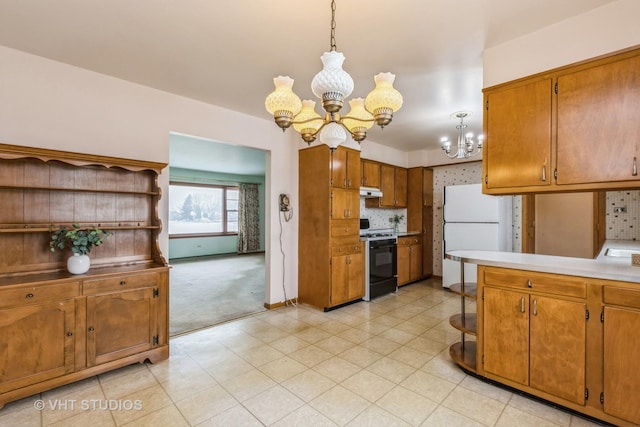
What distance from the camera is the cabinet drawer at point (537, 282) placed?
188 centimetres

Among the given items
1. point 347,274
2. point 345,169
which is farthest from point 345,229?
point 345,169

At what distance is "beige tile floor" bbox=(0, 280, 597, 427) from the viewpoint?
190cm

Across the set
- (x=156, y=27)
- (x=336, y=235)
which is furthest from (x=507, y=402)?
(x=156, y=27)

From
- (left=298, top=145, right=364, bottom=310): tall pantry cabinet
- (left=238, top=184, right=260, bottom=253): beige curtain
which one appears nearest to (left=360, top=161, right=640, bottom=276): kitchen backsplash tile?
(left=298, top=145, right=364, bottom=310): tall pantry cabinet

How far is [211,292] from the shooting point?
16.3ft

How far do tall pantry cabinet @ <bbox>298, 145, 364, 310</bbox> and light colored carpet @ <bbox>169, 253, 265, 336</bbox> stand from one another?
35.8 inches

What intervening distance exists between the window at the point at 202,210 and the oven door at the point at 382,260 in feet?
19.4

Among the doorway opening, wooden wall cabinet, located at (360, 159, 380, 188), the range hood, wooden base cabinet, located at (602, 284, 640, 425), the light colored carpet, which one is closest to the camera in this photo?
wooden base cabinet, located at (602, 284, 640, 425)

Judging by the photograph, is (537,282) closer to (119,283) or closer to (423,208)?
(119,283)

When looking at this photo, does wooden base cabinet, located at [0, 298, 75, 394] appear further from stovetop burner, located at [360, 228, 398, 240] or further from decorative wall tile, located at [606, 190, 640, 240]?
decorative wall tile, located at [606, 190, 640, 240]

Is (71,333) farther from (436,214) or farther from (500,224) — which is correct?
(436,214)

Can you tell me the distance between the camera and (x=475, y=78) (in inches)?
114

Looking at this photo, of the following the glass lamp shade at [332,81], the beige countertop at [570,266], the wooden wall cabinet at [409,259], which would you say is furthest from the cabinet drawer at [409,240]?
the glass lamp shade at [332,81]

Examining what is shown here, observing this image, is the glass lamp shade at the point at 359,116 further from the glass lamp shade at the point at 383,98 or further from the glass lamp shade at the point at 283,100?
the glass lamp shade at the point at 283,100
